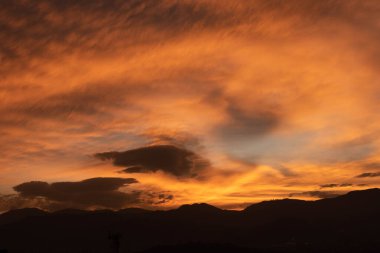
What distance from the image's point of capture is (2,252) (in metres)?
82.4

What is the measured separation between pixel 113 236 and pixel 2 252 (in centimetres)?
1845

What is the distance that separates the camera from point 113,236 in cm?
8419
